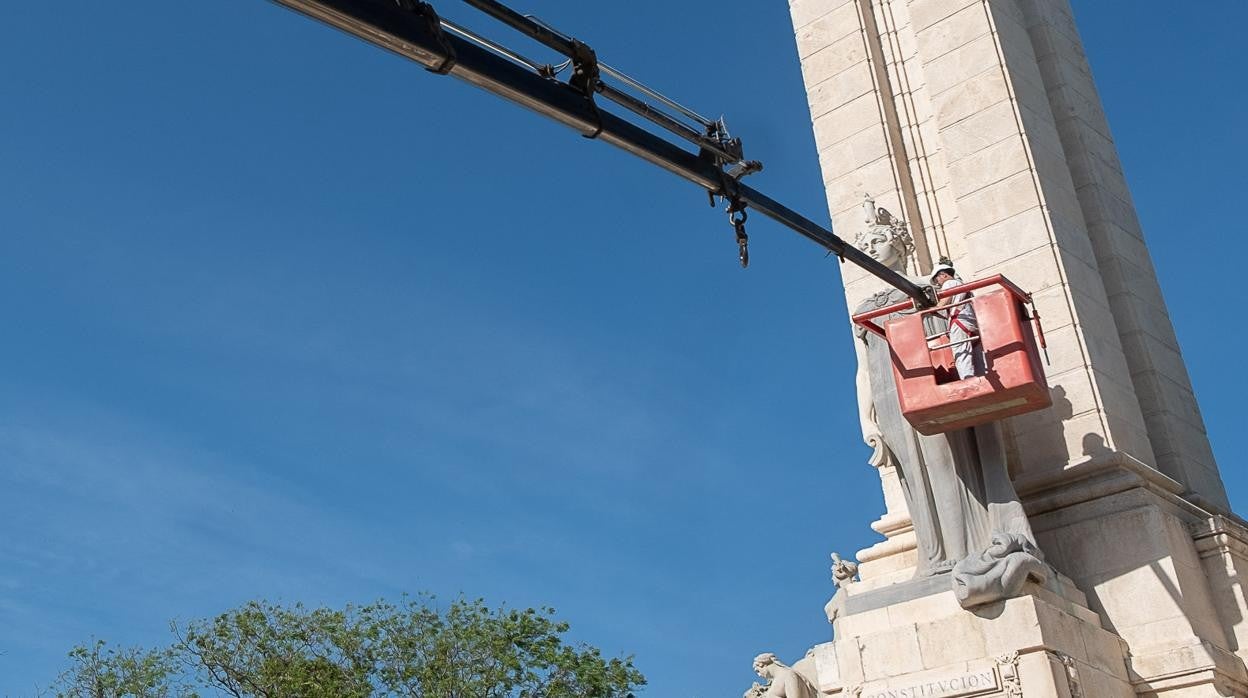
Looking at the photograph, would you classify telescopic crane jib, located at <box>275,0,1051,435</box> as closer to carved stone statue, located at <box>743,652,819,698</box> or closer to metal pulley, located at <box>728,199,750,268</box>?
metal pulley, located at <box>728,199,750,268</box>

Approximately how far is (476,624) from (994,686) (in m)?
25.3

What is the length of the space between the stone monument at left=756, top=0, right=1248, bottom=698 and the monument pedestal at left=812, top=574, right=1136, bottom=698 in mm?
17

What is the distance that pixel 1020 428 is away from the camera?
12453 mm

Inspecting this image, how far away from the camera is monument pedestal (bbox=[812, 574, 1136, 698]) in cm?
977

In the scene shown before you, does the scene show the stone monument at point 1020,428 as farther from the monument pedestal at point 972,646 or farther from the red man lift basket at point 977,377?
the red man lift basket at point 977,377

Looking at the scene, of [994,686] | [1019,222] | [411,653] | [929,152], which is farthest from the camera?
[411,653]

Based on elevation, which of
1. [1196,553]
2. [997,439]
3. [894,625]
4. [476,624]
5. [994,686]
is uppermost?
[476,624]

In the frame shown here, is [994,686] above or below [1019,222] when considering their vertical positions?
below

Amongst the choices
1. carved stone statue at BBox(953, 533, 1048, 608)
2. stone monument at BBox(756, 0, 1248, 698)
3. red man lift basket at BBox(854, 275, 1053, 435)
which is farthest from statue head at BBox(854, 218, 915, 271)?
carved stone statue at BBox(953, 533, 1048, 608)

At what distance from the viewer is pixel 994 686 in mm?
9742

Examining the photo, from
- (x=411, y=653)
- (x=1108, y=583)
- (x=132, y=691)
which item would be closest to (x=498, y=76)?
(x=1108, y=583)

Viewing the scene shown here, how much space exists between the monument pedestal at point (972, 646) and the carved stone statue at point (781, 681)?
10.1ft

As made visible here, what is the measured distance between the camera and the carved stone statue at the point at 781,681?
46.2 ft

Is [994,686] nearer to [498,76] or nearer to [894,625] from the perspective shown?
[894,625]
